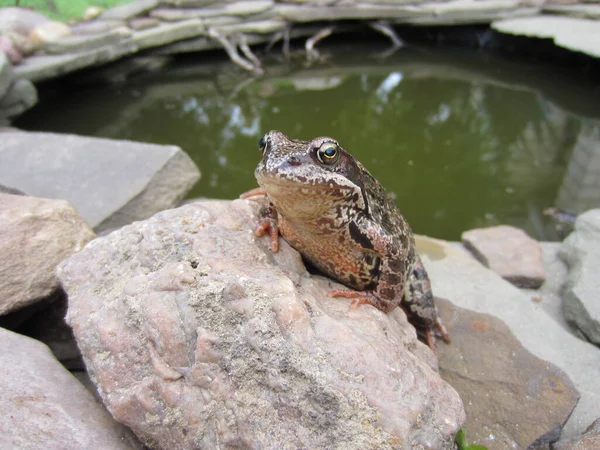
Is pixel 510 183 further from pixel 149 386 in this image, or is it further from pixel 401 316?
pixel 149 386

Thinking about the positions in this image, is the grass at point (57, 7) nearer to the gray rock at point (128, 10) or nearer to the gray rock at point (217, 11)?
the gray rock at point (128, 10)

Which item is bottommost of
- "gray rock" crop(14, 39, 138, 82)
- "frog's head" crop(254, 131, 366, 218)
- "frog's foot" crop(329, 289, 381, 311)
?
"gray rock" crop(14, 39, 138, 82)

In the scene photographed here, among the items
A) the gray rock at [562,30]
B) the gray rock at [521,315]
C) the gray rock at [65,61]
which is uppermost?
the gray rock at [562,30]

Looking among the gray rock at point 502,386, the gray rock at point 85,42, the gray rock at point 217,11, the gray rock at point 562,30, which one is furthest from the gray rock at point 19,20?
the gray rock at point 562,30

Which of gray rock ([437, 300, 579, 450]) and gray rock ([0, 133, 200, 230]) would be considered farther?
gray rock ([0, 133, 200, 230])

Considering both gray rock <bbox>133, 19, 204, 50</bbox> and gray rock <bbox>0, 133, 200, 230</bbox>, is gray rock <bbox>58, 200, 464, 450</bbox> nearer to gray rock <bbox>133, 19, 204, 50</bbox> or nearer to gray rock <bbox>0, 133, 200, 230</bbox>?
gray rock <bbox>0, 133, 200, 230</bbox>

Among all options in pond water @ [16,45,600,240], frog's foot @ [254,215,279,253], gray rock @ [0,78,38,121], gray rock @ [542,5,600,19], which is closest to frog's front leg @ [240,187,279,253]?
frog's foot @ [254,215,279,253]
